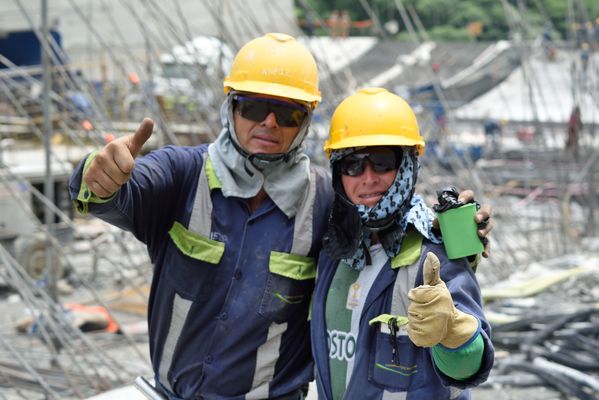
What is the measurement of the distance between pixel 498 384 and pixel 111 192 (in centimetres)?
375

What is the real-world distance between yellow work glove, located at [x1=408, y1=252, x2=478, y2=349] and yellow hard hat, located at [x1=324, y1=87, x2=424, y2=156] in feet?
2.04

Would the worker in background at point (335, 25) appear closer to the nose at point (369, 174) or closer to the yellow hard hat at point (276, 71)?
the yellow hard hat at point (276, 71)

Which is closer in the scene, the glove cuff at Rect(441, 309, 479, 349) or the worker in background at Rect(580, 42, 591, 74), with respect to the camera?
the glove cuff at Rect(441, 309, 479, 349)

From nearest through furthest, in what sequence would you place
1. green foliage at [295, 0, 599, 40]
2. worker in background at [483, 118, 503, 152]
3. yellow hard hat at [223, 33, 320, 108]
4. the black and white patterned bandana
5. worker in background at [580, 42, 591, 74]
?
1. the black and white patterned bandana
2. yellow hard hat at [223, 33, 320, 108]
3. worker in background at [580, 42, 591, 74]
4. worker in background at [483, 118, 503, 152]
5. green foliage at [295, 0, 599, 40]

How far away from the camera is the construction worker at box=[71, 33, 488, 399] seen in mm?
2912

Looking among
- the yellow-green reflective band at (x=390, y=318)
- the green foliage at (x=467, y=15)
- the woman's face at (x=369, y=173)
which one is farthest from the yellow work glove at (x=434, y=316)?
the green foliage at (x=467, y=15)

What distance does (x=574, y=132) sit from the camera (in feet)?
38.0

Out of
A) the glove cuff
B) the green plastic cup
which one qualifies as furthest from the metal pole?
the glove cuff

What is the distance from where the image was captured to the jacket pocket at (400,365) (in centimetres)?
254

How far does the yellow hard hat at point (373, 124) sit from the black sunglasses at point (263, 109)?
0.53 ft

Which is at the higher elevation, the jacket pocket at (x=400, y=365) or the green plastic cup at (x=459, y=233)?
the green plastic cup at (x=459, y=233)

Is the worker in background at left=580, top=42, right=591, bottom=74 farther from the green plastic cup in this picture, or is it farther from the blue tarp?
the blue tarp

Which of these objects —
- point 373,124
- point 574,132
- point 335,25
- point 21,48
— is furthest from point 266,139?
point 335,25

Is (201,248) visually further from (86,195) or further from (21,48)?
(21,48)
